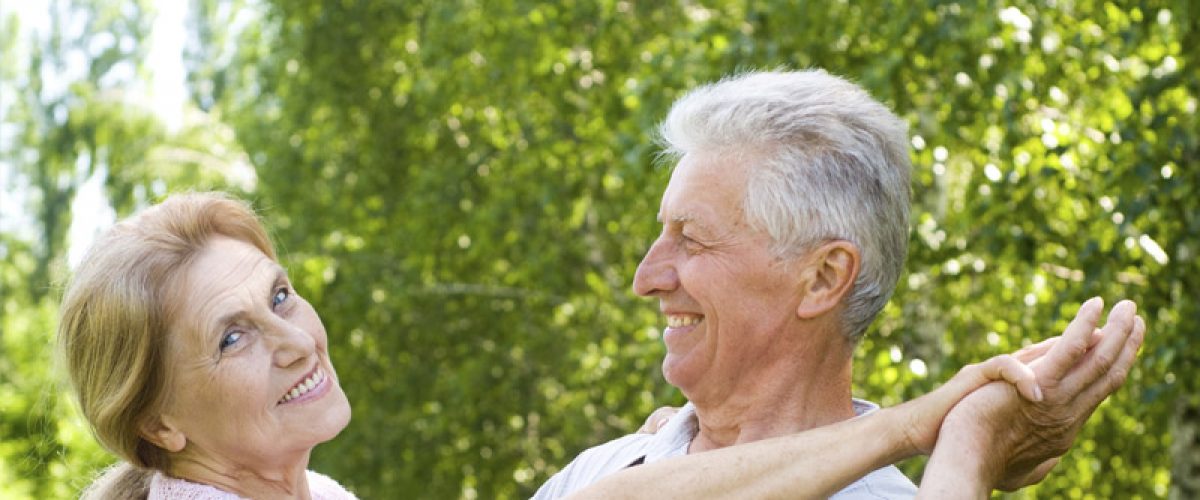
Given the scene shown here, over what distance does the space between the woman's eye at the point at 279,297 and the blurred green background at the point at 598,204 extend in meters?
0.38

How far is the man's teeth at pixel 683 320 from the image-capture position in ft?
8.11

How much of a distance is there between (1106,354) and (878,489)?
41cm

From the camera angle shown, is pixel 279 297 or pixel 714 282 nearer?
pixel 714 282

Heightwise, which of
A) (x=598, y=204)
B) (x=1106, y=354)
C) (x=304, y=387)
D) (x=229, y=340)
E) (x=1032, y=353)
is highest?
(x=1106, y=354)

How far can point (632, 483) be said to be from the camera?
228 centimetres

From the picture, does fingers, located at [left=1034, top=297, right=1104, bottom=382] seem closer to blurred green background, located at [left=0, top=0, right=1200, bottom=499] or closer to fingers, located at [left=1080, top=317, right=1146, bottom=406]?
fingers, located at [left=1080, top=317, right=1146, bottom=406]

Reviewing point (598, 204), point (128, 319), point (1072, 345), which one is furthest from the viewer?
point (598, 204)

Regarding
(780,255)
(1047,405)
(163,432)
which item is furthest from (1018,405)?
(163,432)

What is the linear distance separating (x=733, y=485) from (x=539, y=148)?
800 cm

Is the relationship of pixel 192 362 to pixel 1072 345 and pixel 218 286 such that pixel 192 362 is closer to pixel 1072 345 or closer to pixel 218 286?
pixel 218 286

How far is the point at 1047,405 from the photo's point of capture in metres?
2.04

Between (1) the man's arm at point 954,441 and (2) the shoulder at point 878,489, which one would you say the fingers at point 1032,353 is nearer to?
(1) the man's arm at point 954,441

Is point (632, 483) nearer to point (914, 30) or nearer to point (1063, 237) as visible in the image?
point (1063, 237)

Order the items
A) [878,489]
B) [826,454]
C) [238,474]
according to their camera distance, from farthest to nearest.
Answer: [238,474] < [878,489] < [826,454]
